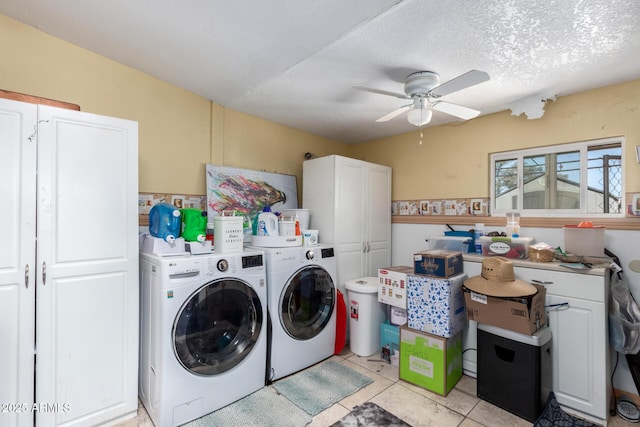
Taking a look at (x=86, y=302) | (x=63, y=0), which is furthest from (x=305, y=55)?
(x=86, y=302)

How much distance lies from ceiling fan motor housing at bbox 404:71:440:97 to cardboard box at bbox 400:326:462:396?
6.02 feet

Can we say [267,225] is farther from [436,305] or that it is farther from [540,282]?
[540,282]

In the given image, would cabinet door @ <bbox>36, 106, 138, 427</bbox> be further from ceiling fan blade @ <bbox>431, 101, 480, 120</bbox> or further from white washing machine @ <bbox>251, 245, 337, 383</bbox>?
ceiling fan blade @ <bbox>431, 101, 480, 120</bbox>

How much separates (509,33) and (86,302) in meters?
2.88

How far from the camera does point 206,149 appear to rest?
2688mm

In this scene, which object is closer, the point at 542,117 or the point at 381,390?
the point at 381,390

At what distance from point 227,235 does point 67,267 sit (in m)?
0.90

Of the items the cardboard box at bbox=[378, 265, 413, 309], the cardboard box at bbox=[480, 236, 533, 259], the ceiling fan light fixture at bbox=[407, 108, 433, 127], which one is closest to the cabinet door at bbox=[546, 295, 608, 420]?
the cardboard box at bbox=[480, 236, 533, 259]

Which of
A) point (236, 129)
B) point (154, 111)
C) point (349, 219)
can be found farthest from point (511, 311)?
point (154, 111)

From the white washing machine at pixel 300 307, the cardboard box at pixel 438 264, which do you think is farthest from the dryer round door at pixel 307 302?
the cardboard box at pixel 438 264

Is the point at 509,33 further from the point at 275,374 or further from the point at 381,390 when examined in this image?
the point at 275,374

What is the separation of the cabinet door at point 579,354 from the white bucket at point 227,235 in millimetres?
2272

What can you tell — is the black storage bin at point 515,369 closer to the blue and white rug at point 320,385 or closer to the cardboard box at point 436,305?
the cardboard box at point 436,305

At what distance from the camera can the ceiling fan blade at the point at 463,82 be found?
159 cm
